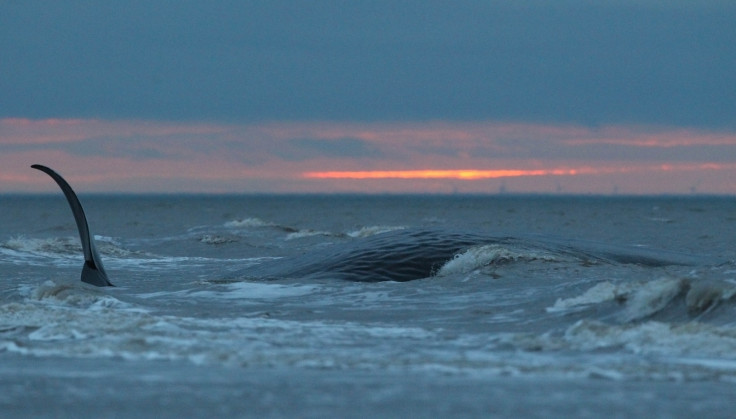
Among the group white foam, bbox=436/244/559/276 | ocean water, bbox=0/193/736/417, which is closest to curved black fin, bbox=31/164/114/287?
ocean water, bbox=0/193/736/417

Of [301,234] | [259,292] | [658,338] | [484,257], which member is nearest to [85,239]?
[259,292]

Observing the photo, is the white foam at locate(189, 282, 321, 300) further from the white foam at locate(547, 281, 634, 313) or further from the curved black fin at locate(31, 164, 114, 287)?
the white foam at locate(547, 281, 634, 313)

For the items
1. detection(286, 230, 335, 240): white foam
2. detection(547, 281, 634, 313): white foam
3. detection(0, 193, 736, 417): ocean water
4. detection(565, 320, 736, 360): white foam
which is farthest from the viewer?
detection(286, 230, 335, 240): white foam

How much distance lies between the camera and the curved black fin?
1438 cm

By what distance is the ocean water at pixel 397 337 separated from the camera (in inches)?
283

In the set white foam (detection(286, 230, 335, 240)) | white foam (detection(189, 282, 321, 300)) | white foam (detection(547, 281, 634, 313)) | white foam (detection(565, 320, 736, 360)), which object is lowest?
white foam (detection(286, 230, 335, 240))

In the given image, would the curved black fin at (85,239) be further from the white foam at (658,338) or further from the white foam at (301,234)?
the white foam at (301,234)

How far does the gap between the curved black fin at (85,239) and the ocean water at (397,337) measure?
35 cm

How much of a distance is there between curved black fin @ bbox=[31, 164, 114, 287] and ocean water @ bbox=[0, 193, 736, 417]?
0.35 metres

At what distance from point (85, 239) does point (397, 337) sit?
603 centimetres

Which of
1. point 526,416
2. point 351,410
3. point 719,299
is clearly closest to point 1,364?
point 351,410

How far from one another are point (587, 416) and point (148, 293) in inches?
386

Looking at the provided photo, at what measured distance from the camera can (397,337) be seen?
10445 millimetres

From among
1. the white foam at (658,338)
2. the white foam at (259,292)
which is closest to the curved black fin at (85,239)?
the white foam at (259,292)
